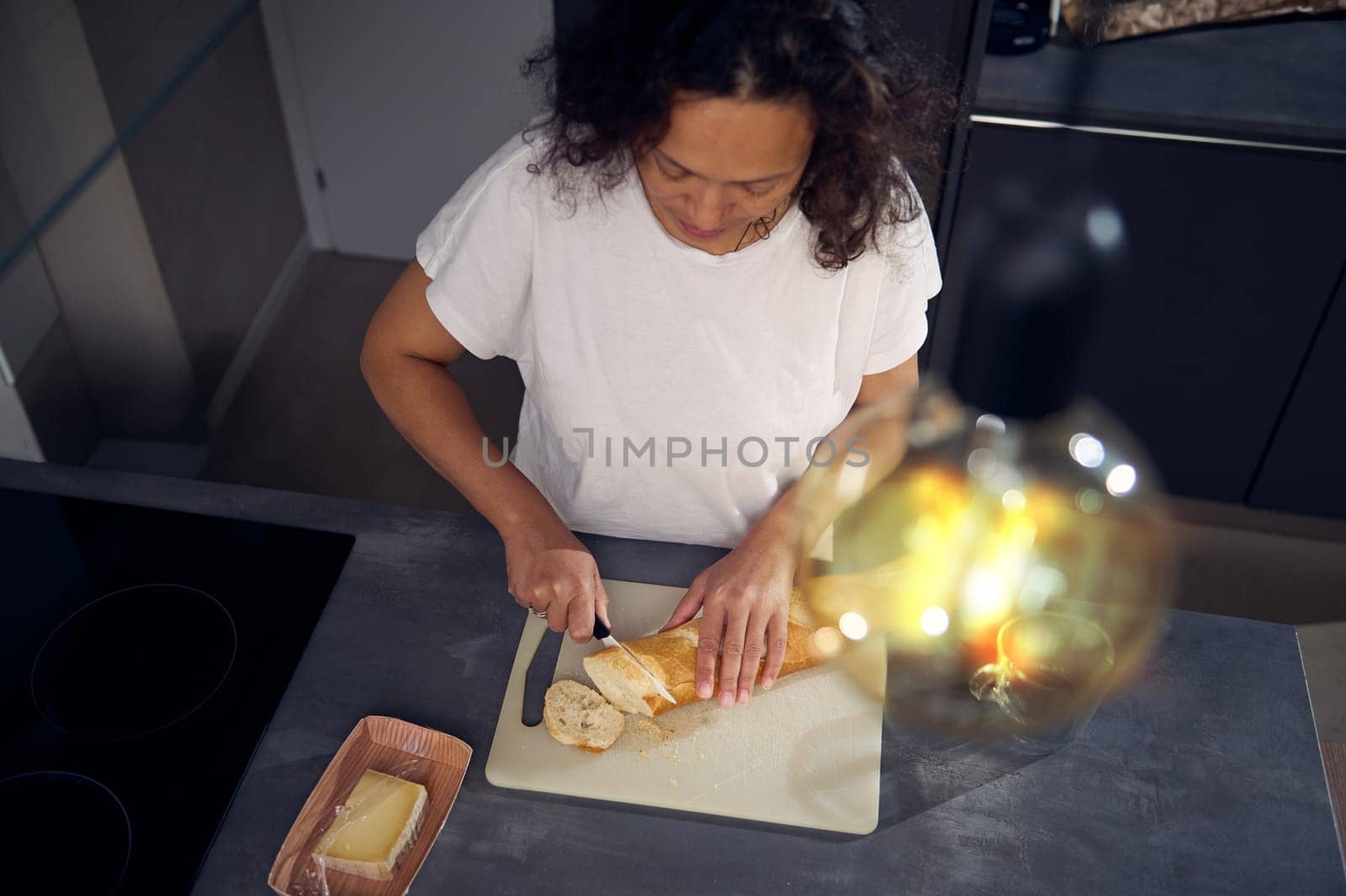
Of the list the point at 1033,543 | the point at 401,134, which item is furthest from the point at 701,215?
the point at 401,134

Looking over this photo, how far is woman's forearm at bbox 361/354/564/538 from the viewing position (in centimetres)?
121

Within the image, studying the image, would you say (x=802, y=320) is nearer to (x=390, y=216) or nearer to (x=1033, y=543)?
(x=1033, y=543)

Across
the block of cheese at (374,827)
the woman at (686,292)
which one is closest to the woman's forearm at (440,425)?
the woman at (686,292)

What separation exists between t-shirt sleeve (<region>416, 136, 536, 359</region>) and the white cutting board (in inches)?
15.5

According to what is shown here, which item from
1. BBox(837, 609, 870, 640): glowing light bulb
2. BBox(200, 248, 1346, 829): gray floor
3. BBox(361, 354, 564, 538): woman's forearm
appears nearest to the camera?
BBox(837, 609, 870, 640): glowing light bulb

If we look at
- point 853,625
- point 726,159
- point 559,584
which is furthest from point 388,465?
point 726,159

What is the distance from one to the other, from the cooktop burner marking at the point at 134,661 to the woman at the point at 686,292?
0.31 m

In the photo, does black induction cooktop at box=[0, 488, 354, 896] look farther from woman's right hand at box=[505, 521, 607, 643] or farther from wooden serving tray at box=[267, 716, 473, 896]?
woman's right hand at box=[505, 521, 607, 643]

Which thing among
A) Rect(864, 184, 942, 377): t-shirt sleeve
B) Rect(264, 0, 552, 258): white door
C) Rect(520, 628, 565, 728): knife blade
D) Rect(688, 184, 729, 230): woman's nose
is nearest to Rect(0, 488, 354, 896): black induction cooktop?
Rect(520, 628, 565, 728): knife blade

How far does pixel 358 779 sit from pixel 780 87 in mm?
726

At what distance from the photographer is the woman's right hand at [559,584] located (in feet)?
3.50

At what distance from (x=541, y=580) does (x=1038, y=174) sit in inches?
57.8

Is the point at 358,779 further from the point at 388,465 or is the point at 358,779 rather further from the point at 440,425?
the point at 388,465

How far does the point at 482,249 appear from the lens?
3.74ft
